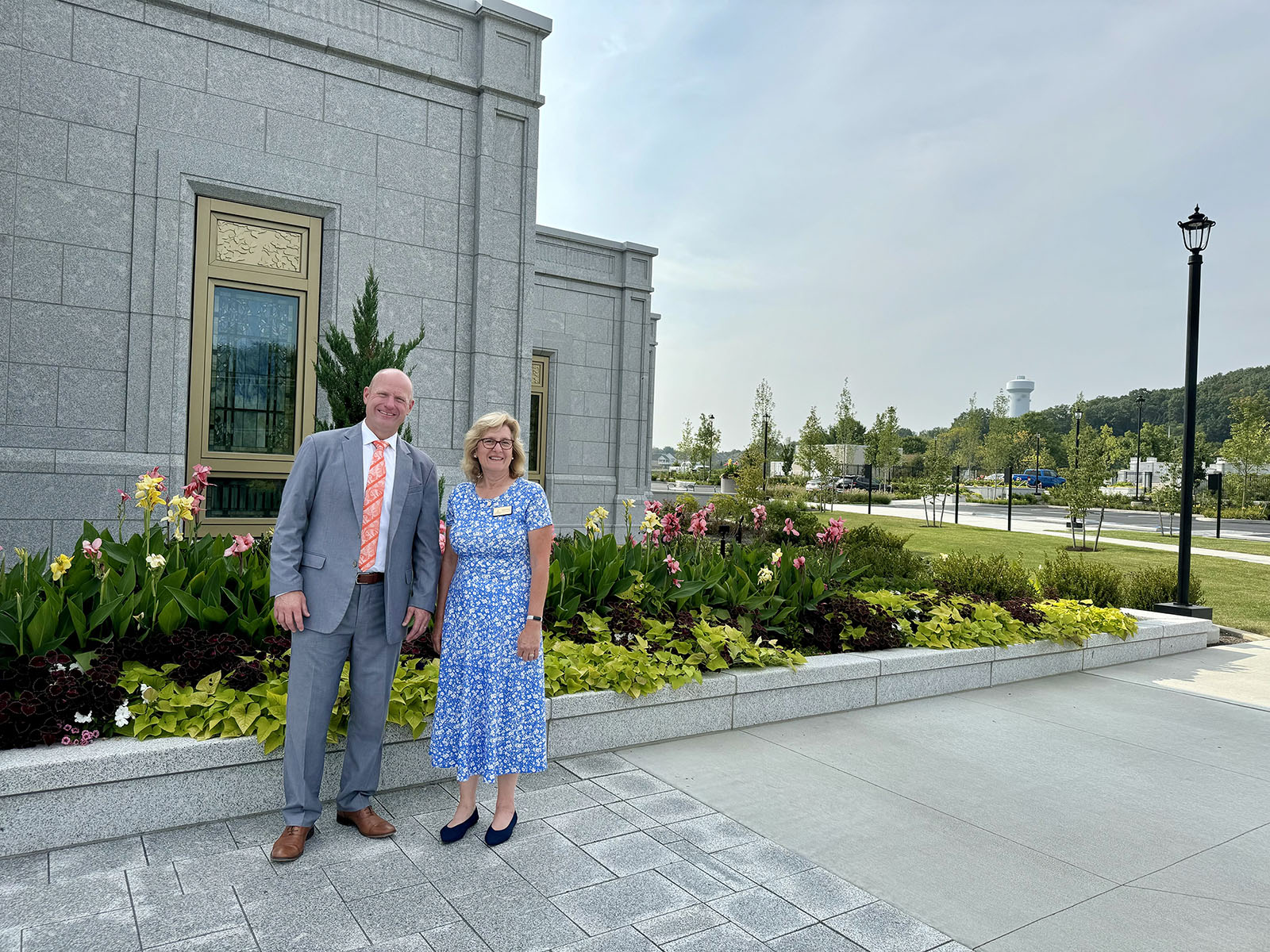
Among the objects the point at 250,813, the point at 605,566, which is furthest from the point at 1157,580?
the point at 250,813

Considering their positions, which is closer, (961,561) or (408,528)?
(408,528)

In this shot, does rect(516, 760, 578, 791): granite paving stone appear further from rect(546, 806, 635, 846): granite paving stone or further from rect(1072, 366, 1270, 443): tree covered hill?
rect(1072, 366, 1270, 443): tree covered hill

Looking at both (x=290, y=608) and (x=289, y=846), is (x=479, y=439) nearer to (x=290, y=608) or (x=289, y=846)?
(x=290, y=608)

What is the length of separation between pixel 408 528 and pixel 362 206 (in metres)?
7.36

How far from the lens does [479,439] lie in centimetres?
381

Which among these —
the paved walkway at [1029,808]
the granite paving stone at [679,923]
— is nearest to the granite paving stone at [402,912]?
the granite paving stone at [679,923]

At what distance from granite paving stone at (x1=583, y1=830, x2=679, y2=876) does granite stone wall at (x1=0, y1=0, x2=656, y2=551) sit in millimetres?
7171

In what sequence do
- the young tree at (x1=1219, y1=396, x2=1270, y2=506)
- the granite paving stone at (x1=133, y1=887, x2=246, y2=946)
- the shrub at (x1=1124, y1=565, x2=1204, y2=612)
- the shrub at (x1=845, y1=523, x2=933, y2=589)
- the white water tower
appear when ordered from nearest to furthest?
the granite paving stone at (x1=133, y1=887, x2=246, y2=946), the shrub at (x1=845, y1=523, x2=933, y2=589), the shrub at (x1=1124, y1=565, x2=1204, y2=612), the young tree at (x1=1219, y1=396, x2=1270, y2=506), the white water tower

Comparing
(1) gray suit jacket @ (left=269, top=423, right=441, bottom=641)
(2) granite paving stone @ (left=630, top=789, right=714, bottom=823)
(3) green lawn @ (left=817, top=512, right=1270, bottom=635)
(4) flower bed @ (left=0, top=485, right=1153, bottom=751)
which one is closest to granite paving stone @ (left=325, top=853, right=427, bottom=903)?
(4) flower bed @ (left=0, top=485, right=1153, bottom=751)

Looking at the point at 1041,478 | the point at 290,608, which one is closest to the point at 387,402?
the point at 290,608

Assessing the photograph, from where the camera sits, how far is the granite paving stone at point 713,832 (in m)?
3.83

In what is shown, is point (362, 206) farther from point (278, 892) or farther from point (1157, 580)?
point (1157, 580)

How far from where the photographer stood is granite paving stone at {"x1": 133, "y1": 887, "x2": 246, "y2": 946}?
291 cm

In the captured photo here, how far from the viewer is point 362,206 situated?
990cm
